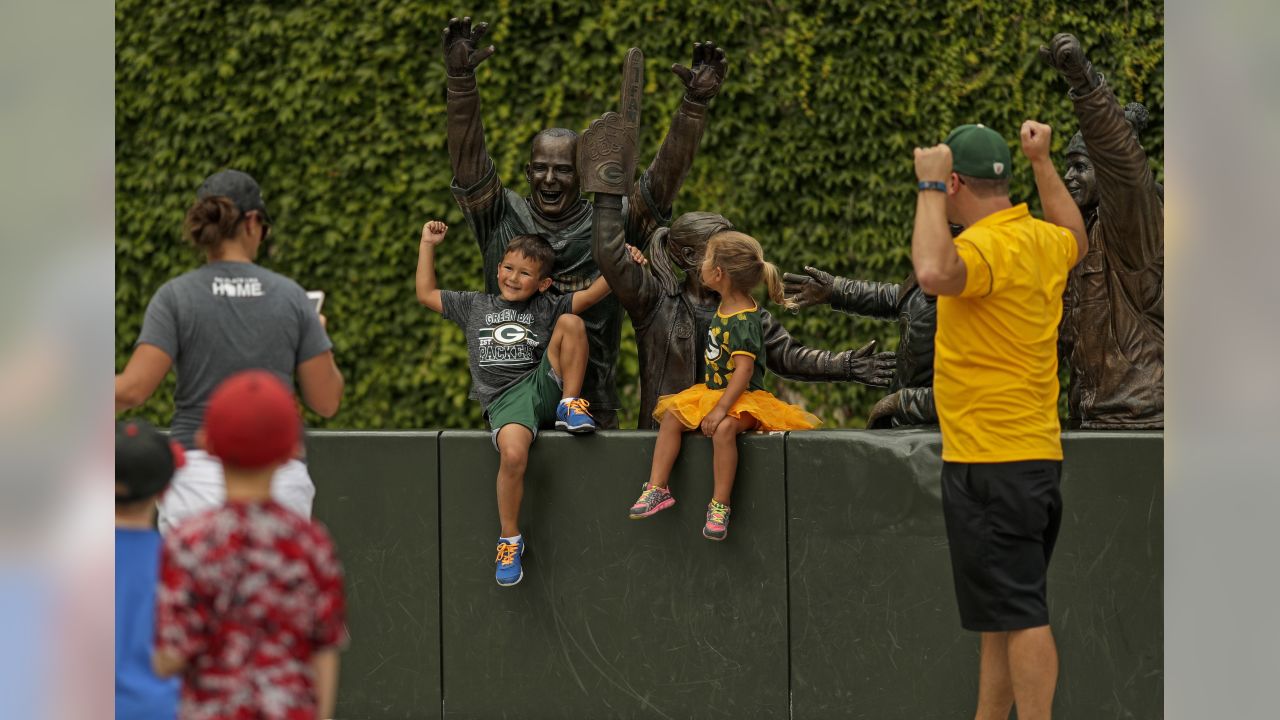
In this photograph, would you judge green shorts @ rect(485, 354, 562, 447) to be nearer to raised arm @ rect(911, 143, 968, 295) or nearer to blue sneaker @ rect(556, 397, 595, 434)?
blue sneaker @ rect(556, 397, 595, 434)

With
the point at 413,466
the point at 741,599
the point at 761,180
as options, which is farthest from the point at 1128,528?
the point at 761,180

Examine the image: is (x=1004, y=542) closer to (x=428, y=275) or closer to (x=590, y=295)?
(x=590, y=295)

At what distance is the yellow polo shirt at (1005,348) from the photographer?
4180mm

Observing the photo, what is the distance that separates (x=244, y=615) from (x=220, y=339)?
149 cm

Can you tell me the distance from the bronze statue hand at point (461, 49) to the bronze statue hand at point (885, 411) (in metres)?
2.03

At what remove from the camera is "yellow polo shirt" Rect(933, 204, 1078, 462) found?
4180mm

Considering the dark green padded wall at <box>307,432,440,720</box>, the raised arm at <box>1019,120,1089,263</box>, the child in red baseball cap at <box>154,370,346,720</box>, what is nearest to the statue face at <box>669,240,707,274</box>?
the dark green padded wall at <box>307,432,440,720</box>

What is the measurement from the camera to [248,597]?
2.81 meters

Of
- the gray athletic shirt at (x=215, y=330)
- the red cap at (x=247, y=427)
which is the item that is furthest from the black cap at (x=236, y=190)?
the red cap at (x=247, y=427)

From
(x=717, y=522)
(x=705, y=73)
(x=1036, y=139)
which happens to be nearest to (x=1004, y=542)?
(x=1036, y=139)
